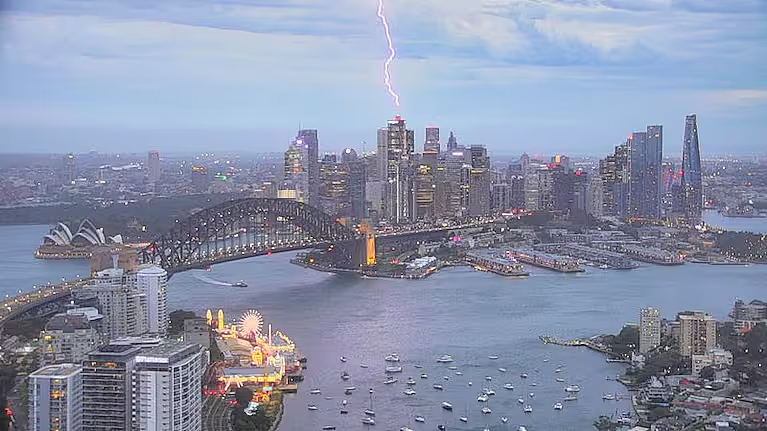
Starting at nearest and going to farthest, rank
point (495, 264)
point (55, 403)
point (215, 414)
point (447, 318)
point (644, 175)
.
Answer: point (55, 403)
point (215, 414)
point (447, 318)
point (495, 264)
point (644, 175)

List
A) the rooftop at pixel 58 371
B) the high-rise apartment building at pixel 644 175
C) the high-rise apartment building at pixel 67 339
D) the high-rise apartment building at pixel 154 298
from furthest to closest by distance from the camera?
the high-rise apartment building at pixel 644 175 → the high-rise apartment building at pixel 154 298 → the high-rise apartment building at pixel 67 339 → the rooftop at pixel 58 371

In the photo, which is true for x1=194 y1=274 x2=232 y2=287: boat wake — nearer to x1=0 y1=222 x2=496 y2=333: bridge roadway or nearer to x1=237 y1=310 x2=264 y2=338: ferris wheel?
x1=0 y1=222 x2=496 y2=333: bridge roadway

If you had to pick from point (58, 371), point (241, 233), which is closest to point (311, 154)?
point (241, 233)

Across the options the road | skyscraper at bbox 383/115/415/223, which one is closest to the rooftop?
the road

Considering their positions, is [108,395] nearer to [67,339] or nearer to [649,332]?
[67,339]

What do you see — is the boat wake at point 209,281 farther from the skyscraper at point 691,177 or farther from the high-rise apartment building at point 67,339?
the skyscraper at point 691,177

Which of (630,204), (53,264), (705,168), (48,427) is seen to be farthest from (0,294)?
(630,204)

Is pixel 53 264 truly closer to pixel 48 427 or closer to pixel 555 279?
pixel 555 279

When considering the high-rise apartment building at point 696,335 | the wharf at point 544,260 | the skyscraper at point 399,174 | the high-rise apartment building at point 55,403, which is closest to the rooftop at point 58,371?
the high-rise apartment building at point 55,403
